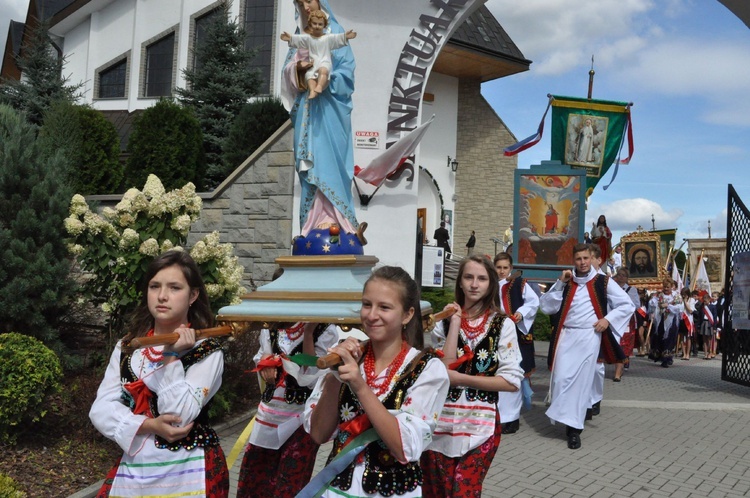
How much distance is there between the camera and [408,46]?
13055 mm

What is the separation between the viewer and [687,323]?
1769 cm

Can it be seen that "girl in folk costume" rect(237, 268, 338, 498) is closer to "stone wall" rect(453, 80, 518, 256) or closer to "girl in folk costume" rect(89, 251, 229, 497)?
"girl in folk costume" rect(89, 251, 229, 497)

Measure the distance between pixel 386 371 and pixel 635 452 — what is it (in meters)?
5.49

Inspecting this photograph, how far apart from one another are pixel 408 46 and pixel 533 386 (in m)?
6.44

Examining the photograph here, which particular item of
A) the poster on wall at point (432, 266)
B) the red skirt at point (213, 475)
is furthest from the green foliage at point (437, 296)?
the red skirt at point (213, 475)

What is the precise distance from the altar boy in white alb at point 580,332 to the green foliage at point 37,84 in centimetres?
1798

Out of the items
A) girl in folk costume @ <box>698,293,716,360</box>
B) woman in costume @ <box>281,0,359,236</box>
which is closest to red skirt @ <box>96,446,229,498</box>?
woman in costume @ <box>281,0,359,236</box>

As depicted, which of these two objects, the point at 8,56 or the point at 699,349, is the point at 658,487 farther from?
the point at 8,56

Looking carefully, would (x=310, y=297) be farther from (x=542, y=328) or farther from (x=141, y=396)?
(x=542, y=328)

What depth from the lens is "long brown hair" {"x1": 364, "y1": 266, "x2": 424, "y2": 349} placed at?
102 inches

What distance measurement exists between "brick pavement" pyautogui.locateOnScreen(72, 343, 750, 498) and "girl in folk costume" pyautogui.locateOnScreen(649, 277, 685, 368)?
477cm

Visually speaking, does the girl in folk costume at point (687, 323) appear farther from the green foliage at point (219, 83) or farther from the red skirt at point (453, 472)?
the red skirt at point (453, 472)

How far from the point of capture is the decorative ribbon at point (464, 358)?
346 cm

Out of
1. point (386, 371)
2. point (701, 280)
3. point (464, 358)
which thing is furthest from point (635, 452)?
point (701, 280)
